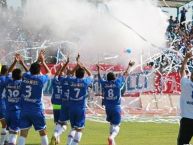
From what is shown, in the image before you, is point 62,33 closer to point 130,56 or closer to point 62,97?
point 130,56

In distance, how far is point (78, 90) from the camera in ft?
44.6

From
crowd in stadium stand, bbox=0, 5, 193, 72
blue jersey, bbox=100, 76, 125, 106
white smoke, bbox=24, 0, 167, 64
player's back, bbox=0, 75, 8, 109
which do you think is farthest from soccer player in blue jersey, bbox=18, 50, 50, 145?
crowd in stadium stand, bbox=0, 5, 193, 72

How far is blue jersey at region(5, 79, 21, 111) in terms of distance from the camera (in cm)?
1309

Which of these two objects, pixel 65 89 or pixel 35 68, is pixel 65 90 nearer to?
pixel 65 89

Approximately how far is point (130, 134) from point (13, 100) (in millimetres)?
5573

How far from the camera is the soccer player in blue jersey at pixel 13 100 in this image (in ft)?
42.9

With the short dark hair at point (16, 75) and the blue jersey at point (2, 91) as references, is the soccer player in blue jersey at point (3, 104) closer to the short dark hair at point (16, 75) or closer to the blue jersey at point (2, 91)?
the blue jersey at point (2, 91)

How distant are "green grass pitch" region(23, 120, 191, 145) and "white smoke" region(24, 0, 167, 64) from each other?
4786mm

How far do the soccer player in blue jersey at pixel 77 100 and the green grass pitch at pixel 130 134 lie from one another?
192 cm

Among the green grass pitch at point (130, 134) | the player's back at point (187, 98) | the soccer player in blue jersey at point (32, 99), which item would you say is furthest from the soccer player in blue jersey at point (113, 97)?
the player's back at point (187, 98)

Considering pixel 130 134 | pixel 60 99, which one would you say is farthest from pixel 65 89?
pixel 130 134

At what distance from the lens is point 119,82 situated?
1531cm

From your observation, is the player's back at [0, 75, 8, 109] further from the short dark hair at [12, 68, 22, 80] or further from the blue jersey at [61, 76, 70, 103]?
the blue jersey at [61, 76, 70, 103]

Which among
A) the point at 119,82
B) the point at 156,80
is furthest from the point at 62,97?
the point at 156,80
